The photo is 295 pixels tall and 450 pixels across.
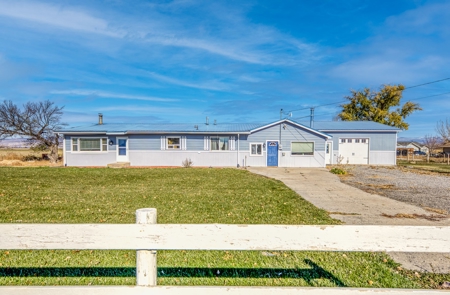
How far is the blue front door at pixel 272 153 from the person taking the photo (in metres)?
22.0

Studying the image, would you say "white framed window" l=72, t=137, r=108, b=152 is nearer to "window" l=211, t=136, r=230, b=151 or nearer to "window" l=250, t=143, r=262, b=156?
"window" l=211, t=136, r=230, b=151

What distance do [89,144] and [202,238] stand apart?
74.2ft

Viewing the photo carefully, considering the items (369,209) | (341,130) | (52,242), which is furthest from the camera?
(341,130)

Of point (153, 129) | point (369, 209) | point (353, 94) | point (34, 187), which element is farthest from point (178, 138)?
point (353, 94)

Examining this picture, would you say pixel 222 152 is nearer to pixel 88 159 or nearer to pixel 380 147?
pixel 88 159

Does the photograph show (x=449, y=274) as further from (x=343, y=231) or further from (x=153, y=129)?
(x=153, y=129)

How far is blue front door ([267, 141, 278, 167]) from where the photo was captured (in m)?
22.0

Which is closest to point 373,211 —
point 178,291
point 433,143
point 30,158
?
point 178,291

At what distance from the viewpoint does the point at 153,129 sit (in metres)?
22.2

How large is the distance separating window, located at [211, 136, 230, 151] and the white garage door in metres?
10.7

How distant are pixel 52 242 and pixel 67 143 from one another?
22763 millimetres

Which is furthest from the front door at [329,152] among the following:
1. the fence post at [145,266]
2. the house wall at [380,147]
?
the fence post at [145,266]

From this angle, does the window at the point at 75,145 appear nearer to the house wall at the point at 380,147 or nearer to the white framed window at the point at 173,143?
the white framed window at the point at 173,143

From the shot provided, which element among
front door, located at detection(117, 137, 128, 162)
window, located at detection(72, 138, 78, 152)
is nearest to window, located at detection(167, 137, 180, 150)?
front door, located at detection(117, 137, 128, 162)
